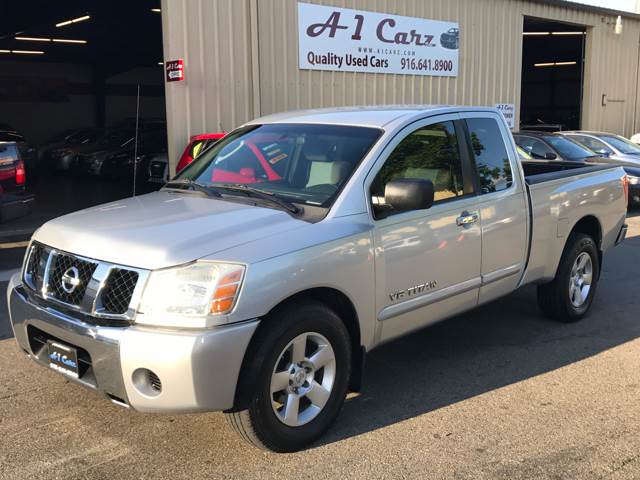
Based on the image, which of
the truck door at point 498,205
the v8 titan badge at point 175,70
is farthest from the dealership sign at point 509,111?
the truck door at point 498,205

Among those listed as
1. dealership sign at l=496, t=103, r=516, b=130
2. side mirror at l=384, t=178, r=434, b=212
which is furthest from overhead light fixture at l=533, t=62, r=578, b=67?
side mirror at l=384, t=178, r=434, b=212

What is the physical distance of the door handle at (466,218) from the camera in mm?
4297

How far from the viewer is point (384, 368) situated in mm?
4684

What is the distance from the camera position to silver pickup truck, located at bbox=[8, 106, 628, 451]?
10.1 ft

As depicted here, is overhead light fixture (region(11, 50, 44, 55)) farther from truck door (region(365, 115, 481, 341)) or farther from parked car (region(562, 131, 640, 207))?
truck door (region(365, 115, 481, 341))

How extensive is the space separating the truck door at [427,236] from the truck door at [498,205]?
4.4 inches

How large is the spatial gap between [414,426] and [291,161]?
1.77 metres

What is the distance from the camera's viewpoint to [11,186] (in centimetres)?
707

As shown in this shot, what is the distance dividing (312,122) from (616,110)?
65.2 ft

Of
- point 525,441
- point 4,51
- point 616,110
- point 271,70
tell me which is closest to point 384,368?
point 525,441

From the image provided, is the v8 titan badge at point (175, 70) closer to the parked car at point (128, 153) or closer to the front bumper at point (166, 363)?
the parked car at point (128, 153)

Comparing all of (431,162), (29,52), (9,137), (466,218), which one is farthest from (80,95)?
(466,218)

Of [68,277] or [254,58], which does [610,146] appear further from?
[68,277]

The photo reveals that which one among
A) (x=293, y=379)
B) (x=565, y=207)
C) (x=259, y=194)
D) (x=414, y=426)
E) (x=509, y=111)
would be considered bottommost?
(x=414, y=426)
